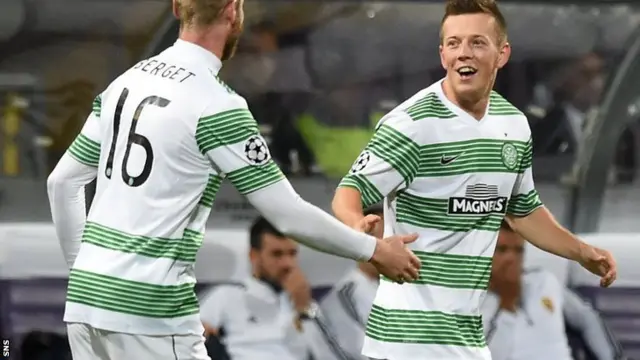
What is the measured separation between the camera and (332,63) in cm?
488

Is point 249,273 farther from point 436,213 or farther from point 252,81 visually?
point 436,213

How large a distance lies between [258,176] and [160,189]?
0.74 ft

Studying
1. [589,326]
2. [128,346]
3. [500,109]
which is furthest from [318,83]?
[128,346]

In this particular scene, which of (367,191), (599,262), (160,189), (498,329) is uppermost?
(160,189)

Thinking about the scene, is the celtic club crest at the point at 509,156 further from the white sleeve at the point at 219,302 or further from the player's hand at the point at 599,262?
the white sleeve at the point at 219,302

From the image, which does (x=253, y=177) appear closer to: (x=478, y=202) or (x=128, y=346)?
(x=128, y=346)

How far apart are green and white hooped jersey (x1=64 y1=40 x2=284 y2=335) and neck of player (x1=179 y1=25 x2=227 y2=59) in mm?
77

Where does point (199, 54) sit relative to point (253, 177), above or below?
above

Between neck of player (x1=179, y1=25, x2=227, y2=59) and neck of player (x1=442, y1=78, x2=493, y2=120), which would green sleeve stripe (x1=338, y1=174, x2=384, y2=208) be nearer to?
neck of player (x1=442, y1=78, x2=493, y2=120)

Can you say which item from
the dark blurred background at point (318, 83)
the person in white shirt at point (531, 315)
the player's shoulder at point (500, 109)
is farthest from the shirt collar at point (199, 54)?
the person in white shirt at point (531, 315)

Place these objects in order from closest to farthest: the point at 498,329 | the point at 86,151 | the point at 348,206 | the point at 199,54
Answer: the point at 199,54 → the point at 86,151 → the point at 348,206 → the point at 498,329

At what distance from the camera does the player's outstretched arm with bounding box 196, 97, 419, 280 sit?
256 cm

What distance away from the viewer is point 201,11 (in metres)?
2.65

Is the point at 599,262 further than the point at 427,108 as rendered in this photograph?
Yes
